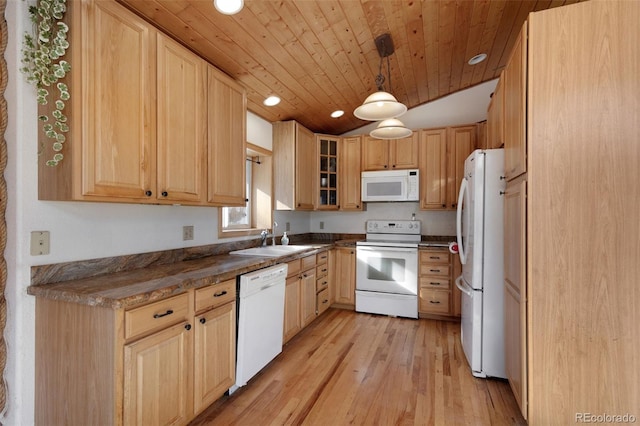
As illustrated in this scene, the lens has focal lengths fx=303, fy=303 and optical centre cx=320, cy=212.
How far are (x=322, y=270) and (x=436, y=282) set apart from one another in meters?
1.37

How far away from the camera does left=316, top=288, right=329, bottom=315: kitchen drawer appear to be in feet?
11.6

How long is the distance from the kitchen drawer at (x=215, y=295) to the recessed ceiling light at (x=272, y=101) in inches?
77.7

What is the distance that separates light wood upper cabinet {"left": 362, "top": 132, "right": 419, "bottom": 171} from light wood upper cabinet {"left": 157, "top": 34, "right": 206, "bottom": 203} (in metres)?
2.56

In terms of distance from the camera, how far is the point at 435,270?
3646 millimetres

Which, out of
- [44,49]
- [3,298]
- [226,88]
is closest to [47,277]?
[3,298]

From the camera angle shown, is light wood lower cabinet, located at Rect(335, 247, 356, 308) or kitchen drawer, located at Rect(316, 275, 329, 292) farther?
light wood lower cabinet, located at Rect(335, 247, 356, 308)

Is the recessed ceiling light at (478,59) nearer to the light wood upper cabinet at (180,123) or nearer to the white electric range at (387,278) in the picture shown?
the white electric range at (387,278)

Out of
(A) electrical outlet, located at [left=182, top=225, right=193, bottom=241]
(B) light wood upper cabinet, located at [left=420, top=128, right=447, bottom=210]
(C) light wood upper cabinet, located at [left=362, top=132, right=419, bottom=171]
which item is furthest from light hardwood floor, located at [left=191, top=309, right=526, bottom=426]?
(C) light wood upper cabinet, located at [left=362, top=132, right=419, bottom=171]

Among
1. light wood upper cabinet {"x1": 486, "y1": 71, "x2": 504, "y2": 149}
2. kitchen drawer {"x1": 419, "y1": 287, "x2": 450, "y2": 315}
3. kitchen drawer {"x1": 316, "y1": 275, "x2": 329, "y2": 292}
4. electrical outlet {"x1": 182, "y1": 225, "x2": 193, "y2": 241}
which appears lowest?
kitchen drawer {"x1": 419, "y1": 287, "x2": 450, "y2": 315}

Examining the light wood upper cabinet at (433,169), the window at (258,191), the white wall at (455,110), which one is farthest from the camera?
the white wall at (455,110)

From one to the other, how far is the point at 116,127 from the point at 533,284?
2307mm

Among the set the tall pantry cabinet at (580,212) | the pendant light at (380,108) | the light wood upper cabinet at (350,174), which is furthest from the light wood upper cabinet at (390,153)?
the tall pantry cabinet at (580,212)

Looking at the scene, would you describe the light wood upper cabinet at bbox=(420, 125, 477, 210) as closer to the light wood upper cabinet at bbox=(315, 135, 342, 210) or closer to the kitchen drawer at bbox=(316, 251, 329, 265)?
the light wood upper cabinet at bbox=(315, 135, 342, 210)

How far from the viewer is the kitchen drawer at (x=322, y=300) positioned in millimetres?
3533
